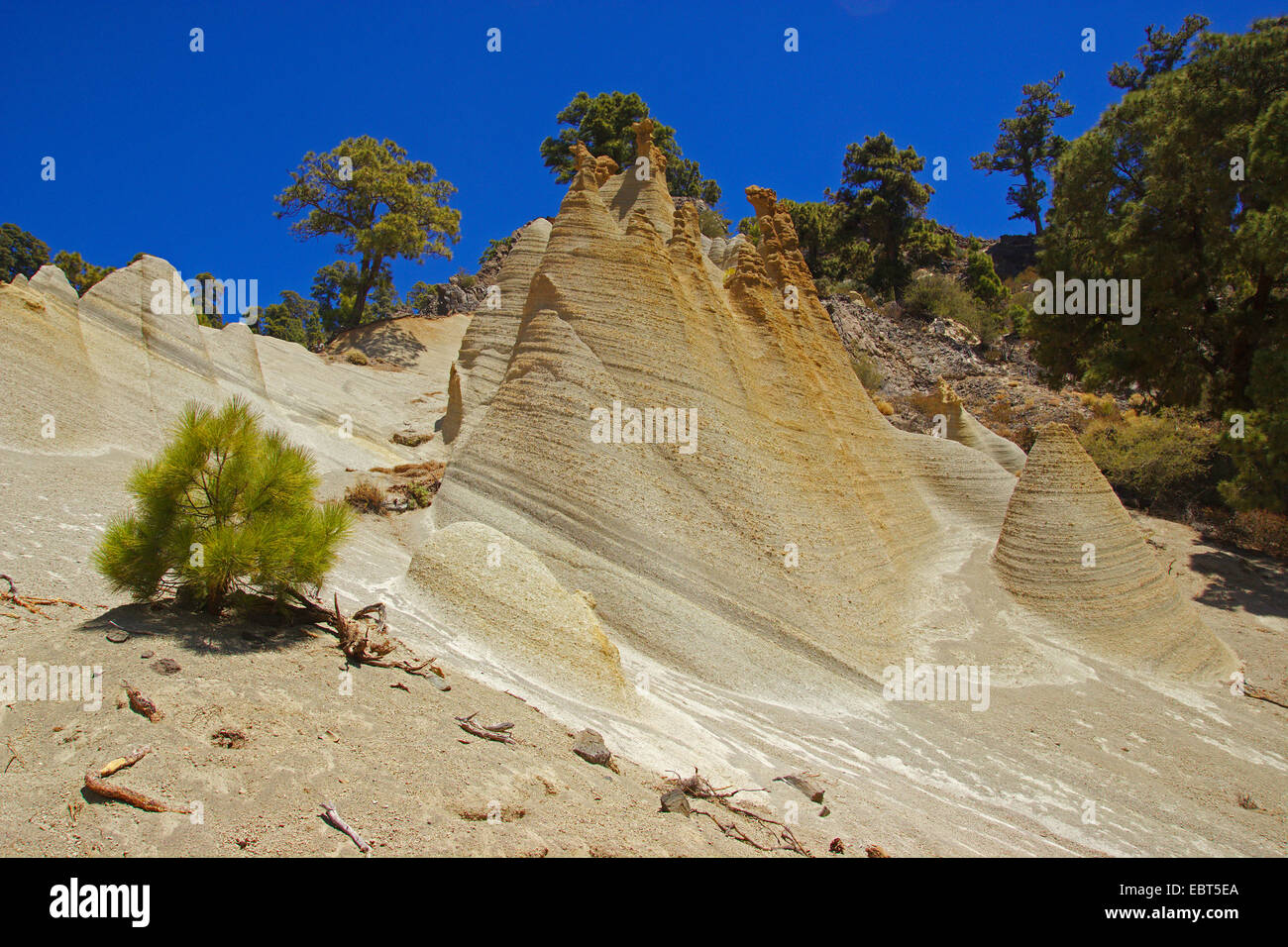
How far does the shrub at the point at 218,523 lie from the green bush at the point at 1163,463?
26.7 metres

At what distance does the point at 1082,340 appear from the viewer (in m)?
26.6

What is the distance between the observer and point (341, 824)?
13.0 feet

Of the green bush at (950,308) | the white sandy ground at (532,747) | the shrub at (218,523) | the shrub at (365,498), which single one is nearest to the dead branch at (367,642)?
the white sandy ground at (532,747)

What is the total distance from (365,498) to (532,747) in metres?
9.15

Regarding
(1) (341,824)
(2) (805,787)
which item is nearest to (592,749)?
(2) (805,787)

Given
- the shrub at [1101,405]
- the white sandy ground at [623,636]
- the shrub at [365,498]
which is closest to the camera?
the white sandy ground at [623,636]

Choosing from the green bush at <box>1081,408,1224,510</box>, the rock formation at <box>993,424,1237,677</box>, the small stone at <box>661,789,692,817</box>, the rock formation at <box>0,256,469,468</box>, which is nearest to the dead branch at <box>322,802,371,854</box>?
the small stone at <box>661,789,692,817</box>

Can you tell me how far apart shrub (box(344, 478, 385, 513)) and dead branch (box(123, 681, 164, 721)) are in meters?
9.03

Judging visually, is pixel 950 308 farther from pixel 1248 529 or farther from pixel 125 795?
pixel 125 795

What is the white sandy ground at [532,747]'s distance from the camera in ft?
13.6

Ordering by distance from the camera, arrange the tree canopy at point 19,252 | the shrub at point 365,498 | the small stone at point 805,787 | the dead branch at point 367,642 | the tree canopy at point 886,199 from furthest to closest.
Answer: the tree canopy at point 886,199 < the tree canopy at point 19,252 < the shrub at point 365,498 < the small stone at point 805,787 < the dead branch at point 367,642

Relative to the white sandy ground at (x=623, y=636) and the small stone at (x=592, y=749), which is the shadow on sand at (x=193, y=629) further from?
the small stone at (x=592, y=749)
